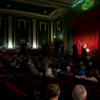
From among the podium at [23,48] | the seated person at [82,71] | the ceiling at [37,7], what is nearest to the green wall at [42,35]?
the ceiling at [37,7]

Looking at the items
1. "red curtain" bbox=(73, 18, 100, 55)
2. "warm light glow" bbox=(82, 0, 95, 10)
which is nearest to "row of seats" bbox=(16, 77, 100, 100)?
"warm light glow" bbox=(82, 0, 95, 10)

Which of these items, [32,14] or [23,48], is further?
[23,48]

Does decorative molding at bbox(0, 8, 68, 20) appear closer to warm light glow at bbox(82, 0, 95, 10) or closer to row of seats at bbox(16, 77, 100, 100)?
warm light glow at bbox(82, 0, 95, 10)

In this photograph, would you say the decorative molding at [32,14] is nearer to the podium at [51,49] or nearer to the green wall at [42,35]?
the green wall at [42,35]

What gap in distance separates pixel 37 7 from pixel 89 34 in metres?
8.02

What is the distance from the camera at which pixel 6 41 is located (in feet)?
54.7

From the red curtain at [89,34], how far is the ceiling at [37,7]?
2752 millimetres

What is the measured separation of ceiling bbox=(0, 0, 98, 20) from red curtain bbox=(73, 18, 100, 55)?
2.75 meters

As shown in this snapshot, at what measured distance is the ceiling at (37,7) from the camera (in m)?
12.6

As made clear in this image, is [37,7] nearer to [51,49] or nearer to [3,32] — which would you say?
[3,32]

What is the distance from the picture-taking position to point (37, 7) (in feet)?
50.9

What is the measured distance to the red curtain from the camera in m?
11.8

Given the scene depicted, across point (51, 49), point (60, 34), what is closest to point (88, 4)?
point (60, 34)

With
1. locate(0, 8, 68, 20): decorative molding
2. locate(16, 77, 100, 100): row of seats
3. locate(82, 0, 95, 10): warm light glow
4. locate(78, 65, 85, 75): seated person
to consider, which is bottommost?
locate(16, 77, 100, 100): row of seats
